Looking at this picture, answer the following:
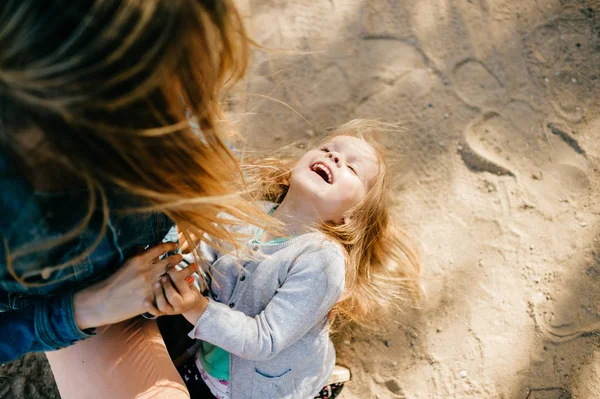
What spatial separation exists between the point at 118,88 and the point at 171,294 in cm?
56

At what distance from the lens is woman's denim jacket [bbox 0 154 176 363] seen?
0.92 meters

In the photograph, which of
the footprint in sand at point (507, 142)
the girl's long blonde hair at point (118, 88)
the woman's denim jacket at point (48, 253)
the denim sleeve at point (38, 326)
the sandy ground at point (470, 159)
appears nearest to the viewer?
the girl's long blonde hair at point (118, 88)

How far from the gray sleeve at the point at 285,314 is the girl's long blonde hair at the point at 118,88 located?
1.73 ft

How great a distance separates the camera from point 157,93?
81 centimetres

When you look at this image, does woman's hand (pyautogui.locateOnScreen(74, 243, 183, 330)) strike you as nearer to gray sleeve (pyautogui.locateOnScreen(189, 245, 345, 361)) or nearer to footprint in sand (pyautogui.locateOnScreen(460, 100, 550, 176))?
gray sleeve (pyautogui.locateOnScreen(189, 245, 345, 361))

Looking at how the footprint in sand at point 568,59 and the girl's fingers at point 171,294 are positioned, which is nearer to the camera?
the girl's fingers at point 171,294

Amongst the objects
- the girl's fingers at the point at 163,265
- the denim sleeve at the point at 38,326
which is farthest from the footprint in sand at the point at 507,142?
the denim sleeve at the point at 38,326

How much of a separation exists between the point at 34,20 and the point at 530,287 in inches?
67.3

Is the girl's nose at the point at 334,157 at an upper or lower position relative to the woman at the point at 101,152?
lower

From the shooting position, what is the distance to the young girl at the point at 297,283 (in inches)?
55.4

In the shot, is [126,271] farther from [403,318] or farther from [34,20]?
[403,318]

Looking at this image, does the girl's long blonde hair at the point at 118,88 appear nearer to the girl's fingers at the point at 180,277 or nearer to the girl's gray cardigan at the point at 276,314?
the girl's fingers at the point at 180,277

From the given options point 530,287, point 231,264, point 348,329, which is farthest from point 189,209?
point 530,287

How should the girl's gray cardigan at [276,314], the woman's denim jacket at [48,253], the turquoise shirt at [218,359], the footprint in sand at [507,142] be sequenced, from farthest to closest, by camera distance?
1. the footprint in sand at [507,142]
2. the turquoise shirt at [218,359]
3. the girl's gray cardigan at [276,314]
4. the woman's denim jacket at [48,253]
